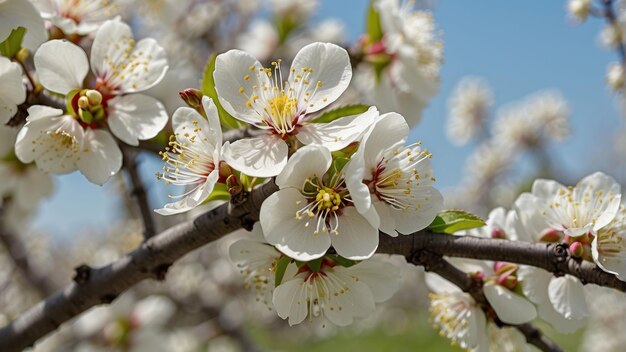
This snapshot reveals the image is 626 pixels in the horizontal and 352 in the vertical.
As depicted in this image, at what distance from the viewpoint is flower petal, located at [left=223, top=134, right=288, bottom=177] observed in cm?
78

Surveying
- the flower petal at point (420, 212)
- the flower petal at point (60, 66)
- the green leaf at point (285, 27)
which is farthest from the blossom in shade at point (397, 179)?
the green leaf at point (285, 27)

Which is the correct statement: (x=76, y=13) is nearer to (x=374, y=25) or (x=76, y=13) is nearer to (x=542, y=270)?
(x=374, y=25)

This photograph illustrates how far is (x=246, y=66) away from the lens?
89cm

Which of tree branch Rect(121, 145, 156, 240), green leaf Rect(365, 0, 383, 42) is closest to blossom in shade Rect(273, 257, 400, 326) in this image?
tree branch Rect(121, 145, 156, 240)

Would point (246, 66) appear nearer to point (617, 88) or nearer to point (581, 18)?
point (617, 88)

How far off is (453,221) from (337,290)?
0.20 m

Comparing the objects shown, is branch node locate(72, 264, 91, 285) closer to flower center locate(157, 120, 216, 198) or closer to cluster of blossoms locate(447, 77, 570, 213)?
flower center locate(157, 120, 216, 198)

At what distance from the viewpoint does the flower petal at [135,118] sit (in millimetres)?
1002

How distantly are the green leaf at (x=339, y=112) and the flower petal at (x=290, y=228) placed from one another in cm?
13

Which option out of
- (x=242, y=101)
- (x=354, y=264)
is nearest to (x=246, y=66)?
(x=242, y=101)

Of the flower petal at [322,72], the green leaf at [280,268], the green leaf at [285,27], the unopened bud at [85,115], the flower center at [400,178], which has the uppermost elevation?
the flower petal at [322,72]

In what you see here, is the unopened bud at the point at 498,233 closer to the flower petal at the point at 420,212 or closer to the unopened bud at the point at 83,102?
the flower petal at the point at 420,212

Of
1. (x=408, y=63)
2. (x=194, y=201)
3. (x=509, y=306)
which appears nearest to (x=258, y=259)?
(x=194, y=201)

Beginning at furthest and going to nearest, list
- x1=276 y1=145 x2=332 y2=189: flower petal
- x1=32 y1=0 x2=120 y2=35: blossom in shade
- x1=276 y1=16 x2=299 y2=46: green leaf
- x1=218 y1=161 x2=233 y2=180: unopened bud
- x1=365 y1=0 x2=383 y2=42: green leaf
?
x1=276 y1=16 x2=299 y2=46: green leaf, x1=365 y1=0 x2=383 y2=42: green leaf, x1=32 y1=0 x2=120 y2=35: blossom in shade, x1=218 y1=161 x2=233 y2=180: unopened bud, x1=276 y1=145 x2=332 y2=189: flower petal
